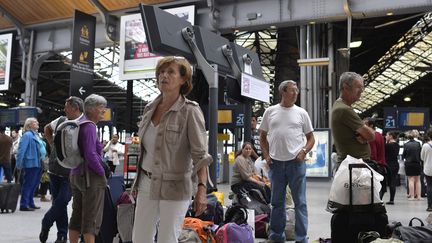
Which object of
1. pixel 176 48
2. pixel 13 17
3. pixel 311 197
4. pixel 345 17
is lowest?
pixel 311 197

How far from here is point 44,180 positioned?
10.3 metres

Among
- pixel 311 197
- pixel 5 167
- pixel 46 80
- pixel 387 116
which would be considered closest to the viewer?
pixel 5 167

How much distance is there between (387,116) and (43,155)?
15665 millimetres

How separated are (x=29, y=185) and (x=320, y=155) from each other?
31.3 feet

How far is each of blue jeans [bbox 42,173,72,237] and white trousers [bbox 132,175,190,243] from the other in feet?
8.46

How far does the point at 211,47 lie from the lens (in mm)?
6820

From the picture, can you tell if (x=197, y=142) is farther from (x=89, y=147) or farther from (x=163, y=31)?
(x=163, y=31)

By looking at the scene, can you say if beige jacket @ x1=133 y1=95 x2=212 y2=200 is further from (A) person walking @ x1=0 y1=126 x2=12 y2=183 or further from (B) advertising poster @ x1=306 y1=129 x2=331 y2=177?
(B) advertising poster @ x1=306 y1=129 x2=331 y2=177

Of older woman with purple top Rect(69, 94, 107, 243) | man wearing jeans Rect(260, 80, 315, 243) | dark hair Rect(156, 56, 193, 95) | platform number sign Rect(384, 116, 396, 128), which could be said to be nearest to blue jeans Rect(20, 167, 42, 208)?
older woman with purple top Rect(69, 94, 107, 243)

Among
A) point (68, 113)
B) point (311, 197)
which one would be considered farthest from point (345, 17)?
point (68, 113)

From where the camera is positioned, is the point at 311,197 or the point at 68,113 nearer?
the point at 68,113

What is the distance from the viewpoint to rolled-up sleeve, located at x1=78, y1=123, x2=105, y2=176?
4160 mm

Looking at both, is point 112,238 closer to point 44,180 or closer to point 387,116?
point 44,180

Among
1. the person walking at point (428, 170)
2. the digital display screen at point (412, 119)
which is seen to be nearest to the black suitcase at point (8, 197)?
the person walking at point (428, 170)
